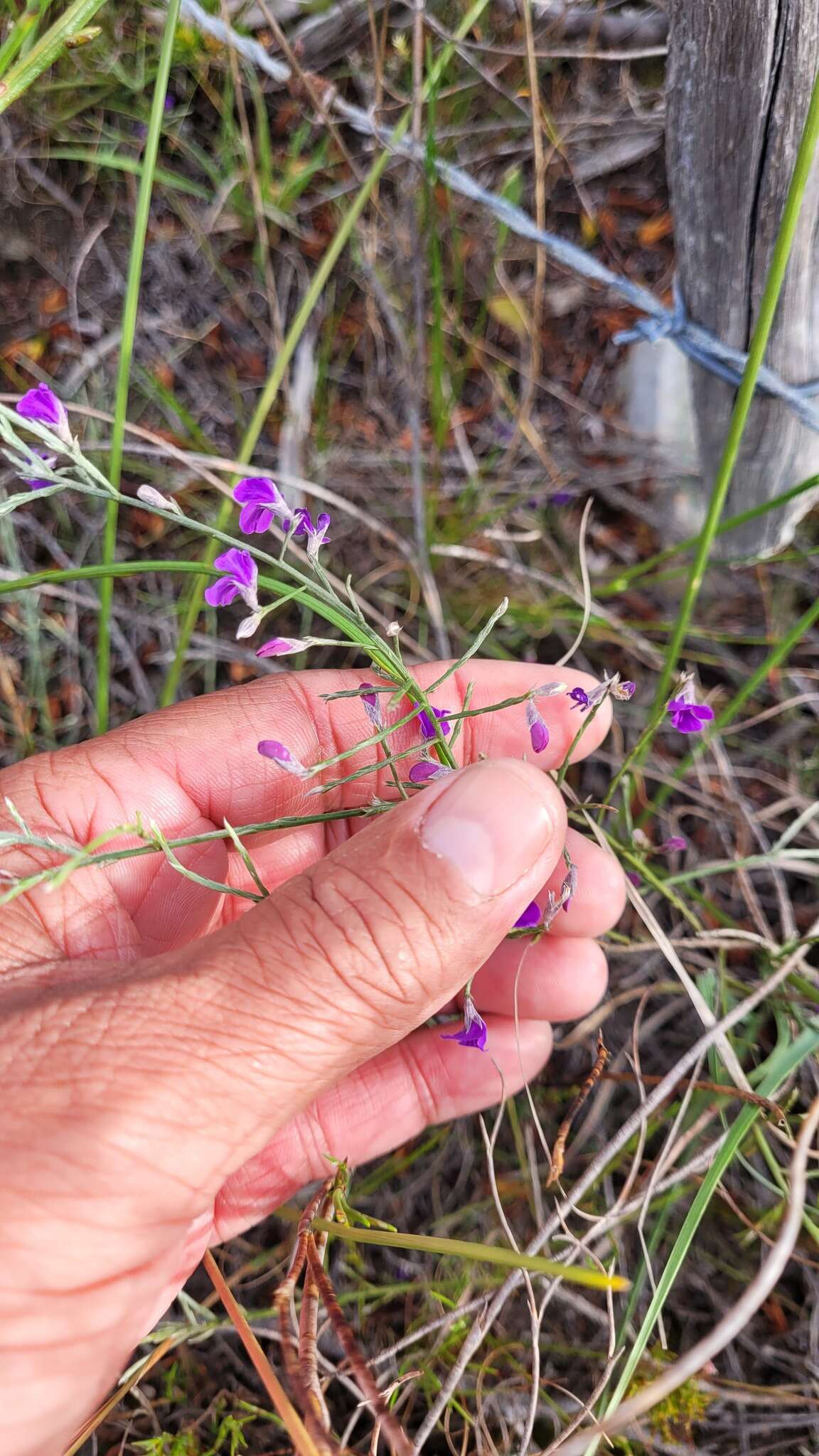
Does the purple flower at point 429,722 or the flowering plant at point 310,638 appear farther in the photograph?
the purple flower at point 429,722

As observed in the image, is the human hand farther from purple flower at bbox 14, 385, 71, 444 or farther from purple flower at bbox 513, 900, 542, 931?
purple flower at bbox 14, 385, 71, 444

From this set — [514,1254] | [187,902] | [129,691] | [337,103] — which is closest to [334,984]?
[514,1254]

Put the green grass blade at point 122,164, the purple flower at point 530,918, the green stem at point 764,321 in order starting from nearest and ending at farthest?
the green stem at point 764,321
the purple flower at point 530,918
the green grass blade at point 122,164

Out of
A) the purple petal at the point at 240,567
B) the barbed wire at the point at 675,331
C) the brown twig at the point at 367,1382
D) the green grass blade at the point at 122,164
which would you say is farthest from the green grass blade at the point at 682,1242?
the green grass blade at the point at 122,164

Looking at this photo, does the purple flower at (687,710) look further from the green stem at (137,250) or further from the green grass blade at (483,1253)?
the green stem at (137,250)

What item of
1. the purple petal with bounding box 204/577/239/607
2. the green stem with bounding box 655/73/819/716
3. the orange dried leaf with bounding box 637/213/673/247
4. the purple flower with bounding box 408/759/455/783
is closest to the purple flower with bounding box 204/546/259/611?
the purple petal with bounding box 204/577/239/607

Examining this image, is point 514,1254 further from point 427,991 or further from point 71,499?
point 71,499
